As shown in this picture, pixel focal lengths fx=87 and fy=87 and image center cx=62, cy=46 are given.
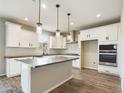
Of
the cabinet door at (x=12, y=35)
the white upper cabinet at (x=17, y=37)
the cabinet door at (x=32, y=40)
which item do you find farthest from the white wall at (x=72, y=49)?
the cabinet door at (x=12, y=35)

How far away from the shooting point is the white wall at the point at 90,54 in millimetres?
5526

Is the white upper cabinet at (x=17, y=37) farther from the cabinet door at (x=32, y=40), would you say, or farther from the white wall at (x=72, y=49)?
the white wall at (x=72, y=49)

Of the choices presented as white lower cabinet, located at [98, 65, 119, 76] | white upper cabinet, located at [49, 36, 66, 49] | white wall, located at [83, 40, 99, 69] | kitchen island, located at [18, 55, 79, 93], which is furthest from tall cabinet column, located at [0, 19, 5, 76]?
white lower cabinet, located at [98, 65, 119, 76]

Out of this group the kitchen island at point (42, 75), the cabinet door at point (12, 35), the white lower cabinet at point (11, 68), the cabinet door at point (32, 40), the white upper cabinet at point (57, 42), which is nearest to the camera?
the kitchen island at point (42, 75)

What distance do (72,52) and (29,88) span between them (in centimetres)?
487

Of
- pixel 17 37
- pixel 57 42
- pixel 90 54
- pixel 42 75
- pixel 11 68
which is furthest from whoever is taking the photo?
pixel 57 42

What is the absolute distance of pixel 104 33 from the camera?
4.57m

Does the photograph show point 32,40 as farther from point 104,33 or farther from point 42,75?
point 104,33

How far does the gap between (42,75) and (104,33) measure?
3.79 meters

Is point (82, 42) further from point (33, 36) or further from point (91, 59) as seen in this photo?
point (33, 36)

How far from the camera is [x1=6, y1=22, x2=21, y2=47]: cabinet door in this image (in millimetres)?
4031

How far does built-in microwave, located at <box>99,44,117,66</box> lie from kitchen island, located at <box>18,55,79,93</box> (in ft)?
7.11

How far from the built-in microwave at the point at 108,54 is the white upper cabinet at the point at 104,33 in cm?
40

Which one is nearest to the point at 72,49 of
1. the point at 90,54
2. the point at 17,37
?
the point at 90,54
